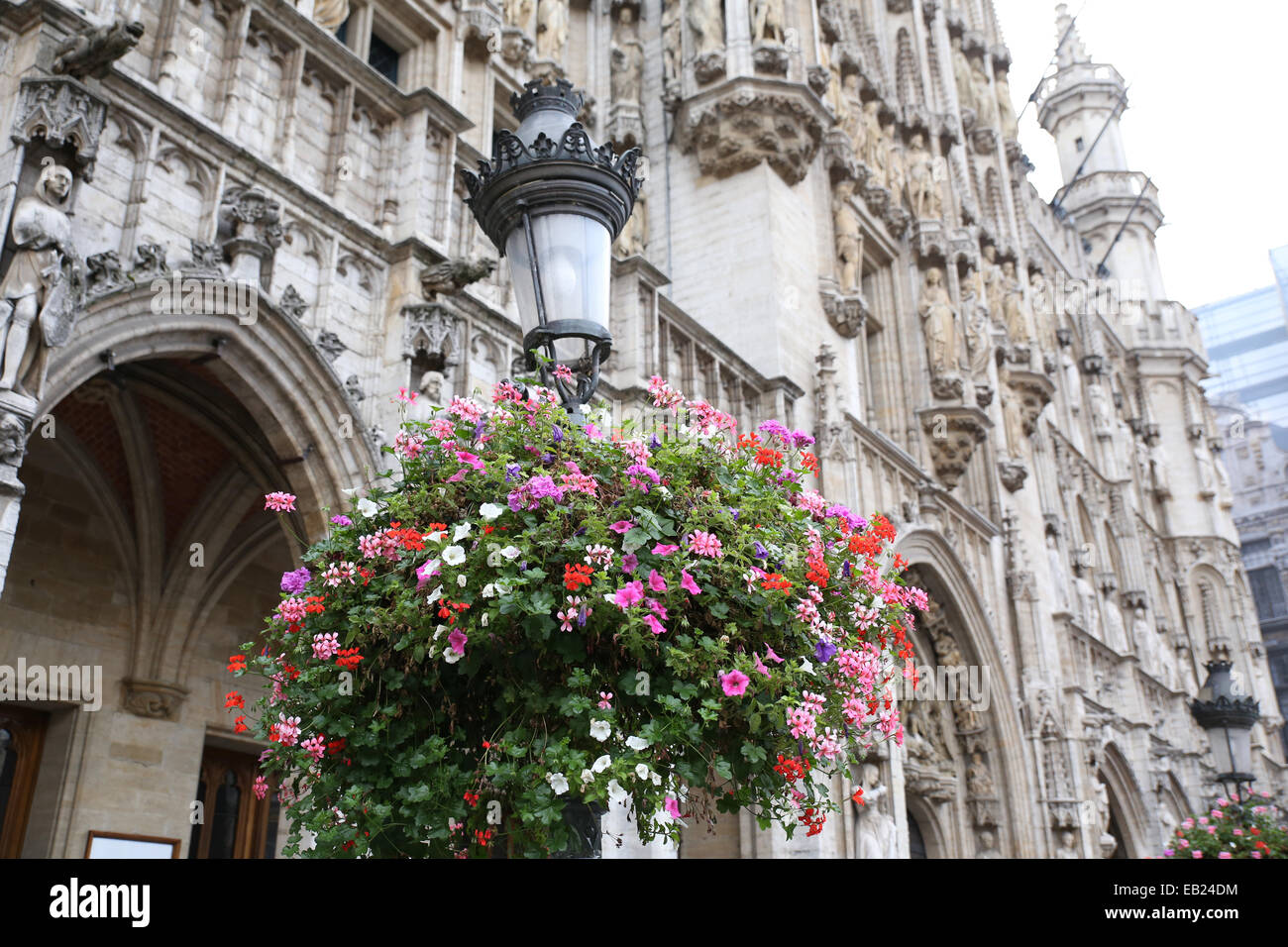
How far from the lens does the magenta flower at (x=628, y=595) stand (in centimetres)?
307

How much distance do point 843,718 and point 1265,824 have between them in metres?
13.5

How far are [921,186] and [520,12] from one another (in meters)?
8.16

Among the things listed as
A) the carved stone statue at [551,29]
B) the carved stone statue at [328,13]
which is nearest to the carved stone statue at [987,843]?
the carved stone statue at [551,29]

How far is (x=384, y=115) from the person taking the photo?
28.4ft

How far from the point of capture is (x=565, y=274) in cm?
417

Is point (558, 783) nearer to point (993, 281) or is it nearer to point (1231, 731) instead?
point (1231, 731)

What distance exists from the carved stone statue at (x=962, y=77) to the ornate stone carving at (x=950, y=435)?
8.80m

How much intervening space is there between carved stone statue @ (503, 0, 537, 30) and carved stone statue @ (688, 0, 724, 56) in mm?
2422

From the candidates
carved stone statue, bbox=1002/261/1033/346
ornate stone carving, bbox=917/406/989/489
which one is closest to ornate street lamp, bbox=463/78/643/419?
ornate stone carving, bbox=917/406/989/489

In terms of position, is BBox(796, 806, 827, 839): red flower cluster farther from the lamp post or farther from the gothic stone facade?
the lamp post

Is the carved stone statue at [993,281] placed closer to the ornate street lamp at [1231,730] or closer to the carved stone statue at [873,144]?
the carved stone statue at [873,144]
